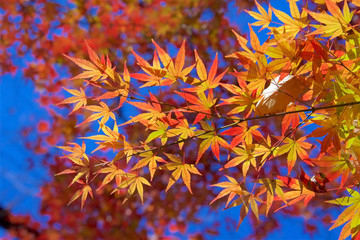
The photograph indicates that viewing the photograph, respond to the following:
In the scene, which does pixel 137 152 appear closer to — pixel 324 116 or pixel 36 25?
pixel 324 116

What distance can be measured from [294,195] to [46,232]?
505 centimetres

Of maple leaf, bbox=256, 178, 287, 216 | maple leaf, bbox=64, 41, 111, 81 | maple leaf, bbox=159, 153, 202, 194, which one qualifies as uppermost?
maple leaf, bbox=64, 41, 111, 81

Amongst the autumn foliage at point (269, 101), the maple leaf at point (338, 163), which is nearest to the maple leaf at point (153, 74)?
the autumn foliage at point (269, 101)

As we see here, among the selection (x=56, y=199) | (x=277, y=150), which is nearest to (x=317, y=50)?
(x=277, y=150)

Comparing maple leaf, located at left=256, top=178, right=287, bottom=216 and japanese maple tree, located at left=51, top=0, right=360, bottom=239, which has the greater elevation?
japanese maple tree, located at left=51, top=0, right=360, bottom=239

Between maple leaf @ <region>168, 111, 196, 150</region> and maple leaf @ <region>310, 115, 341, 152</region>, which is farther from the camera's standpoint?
maple leaf @ <region>168, 111, 196, 150</region>

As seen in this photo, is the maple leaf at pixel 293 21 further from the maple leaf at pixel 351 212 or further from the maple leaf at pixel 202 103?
the maple leaf at pixel 351 212

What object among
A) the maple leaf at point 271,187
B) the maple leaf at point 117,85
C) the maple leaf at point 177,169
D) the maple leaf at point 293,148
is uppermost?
the maple leaf at point 117,85

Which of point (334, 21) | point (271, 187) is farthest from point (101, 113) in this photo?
point (334, 21)

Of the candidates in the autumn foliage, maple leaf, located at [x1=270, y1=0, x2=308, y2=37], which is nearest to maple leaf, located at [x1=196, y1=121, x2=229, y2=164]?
the autumn foliage

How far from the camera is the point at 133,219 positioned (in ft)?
13.0

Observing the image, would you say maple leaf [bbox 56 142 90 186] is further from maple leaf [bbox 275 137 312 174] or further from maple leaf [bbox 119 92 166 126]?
maple leaf [bbox 275 137 312 174]

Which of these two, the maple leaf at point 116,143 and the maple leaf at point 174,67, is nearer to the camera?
the maple leaf at point 174,67

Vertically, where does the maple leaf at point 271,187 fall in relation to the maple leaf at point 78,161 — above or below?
below
